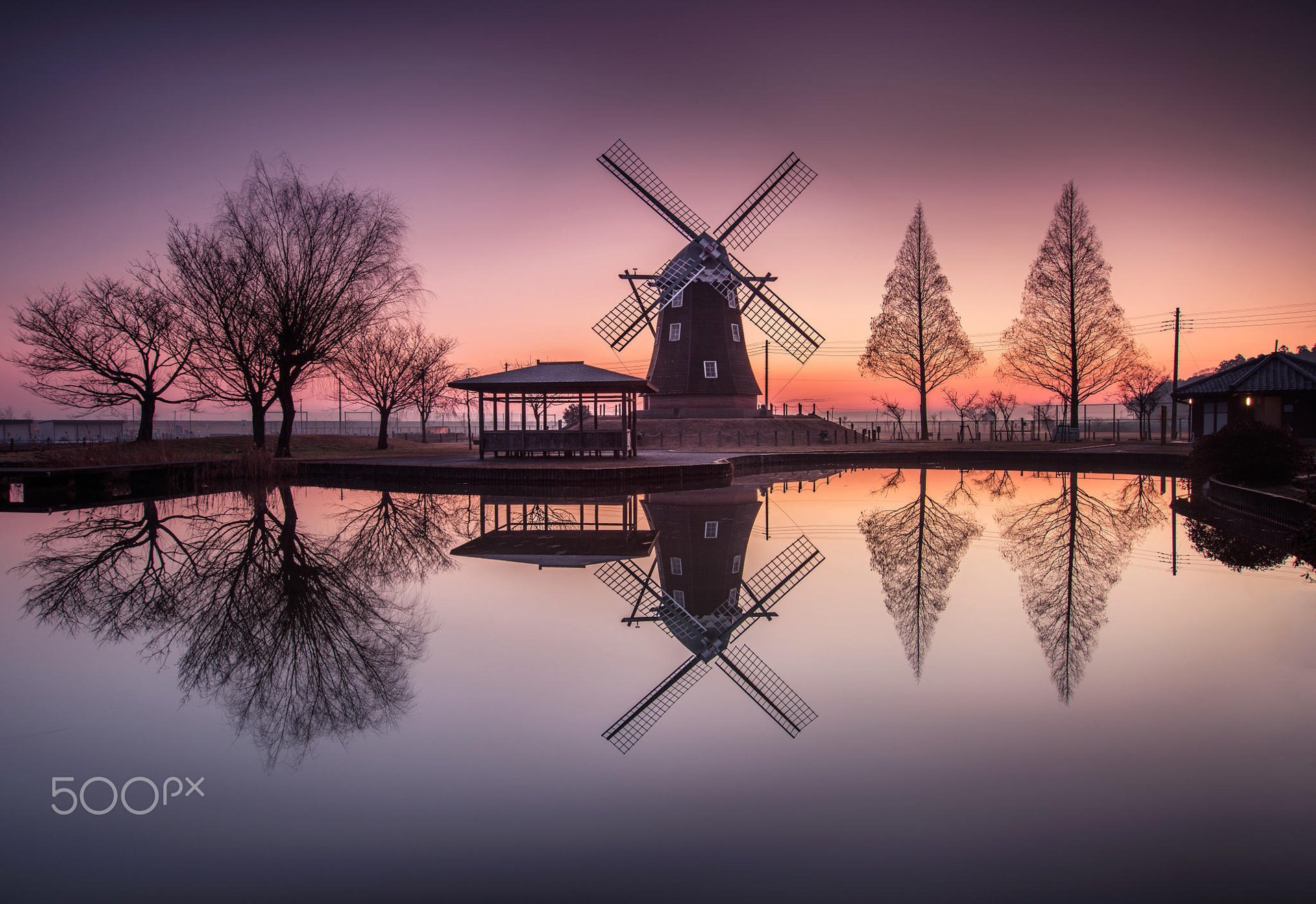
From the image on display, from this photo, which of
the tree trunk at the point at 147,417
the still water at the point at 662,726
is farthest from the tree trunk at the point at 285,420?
the still water at the point at 662,726

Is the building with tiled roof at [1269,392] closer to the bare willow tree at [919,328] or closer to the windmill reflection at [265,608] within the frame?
the bare willow tree at [919,328]

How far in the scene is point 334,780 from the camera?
436cm

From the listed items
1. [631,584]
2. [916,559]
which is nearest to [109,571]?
[631,584]

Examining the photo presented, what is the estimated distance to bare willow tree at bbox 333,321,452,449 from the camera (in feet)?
125

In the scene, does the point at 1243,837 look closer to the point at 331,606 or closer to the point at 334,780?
the point at 334,780

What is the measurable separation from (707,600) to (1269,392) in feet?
101

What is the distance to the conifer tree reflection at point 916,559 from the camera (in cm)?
730

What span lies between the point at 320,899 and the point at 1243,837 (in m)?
4.05

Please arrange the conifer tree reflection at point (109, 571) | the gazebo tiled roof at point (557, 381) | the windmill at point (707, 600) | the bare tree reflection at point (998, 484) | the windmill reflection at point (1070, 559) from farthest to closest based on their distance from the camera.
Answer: the gazebo tiled roof at point (557, 381), the bare tree reflection at point (998, 484), the conifer tree reflection at point (109, 571), the windmill reflection at point (1070, 559), the windmill at point (707, 600)

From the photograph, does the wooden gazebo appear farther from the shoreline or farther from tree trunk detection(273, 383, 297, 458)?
tree trunk detection(273, 383, 297, 458)

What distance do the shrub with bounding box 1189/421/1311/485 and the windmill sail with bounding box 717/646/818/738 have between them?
46.5ft

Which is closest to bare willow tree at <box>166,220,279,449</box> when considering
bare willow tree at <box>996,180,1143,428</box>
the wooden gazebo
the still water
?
the wooden gazebo

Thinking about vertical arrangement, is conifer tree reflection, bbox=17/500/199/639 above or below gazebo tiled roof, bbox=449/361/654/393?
below

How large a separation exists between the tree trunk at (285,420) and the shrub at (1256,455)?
26.4 meters
